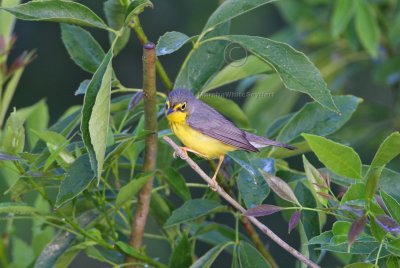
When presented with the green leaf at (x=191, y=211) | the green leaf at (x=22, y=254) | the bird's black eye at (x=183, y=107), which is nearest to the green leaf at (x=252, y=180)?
the green leaf at (x=191, y=211)

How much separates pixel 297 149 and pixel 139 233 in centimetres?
49

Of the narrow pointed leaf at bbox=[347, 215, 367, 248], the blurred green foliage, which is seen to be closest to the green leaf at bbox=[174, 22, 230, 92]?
the blurred green foliage

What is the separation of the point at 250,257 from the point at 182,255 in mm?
199

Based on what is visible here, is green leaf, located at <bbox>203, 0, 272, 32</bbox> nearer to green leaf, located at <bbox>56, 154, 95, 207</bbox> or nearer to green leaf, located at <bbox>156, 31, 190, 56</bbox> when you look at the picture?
green leaf, located at <bbox>156, 31, 190, 56</bbox>

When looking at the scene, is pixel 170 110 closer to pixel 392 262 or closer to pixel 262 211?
pixel 262 211

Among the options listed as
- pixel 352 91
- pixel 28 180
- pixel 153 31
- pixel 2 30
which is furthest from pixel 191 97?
pixel 153 31

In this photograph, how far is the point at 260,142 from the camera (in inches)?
94.1

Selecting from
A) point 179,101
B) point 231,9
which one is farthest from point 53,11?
point 179,101

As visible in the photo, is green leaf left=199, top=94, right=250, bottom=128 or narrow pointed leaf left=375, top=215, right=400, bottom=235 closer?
narrow pointed leaf left=375, top=215, right=400, bottom=235

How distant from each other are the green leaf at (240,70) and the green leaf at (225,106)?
3cm

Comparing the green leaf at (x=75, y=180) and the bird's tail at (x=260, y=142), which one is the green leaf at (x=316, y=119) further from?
the green leaf at (x=75, y=180)

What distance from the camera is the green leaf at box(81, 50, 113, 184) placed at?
1738mm

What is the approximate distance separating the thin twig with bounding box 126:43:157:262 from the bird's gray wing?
1.20 feet

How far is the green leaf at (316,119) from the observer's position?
232cm
